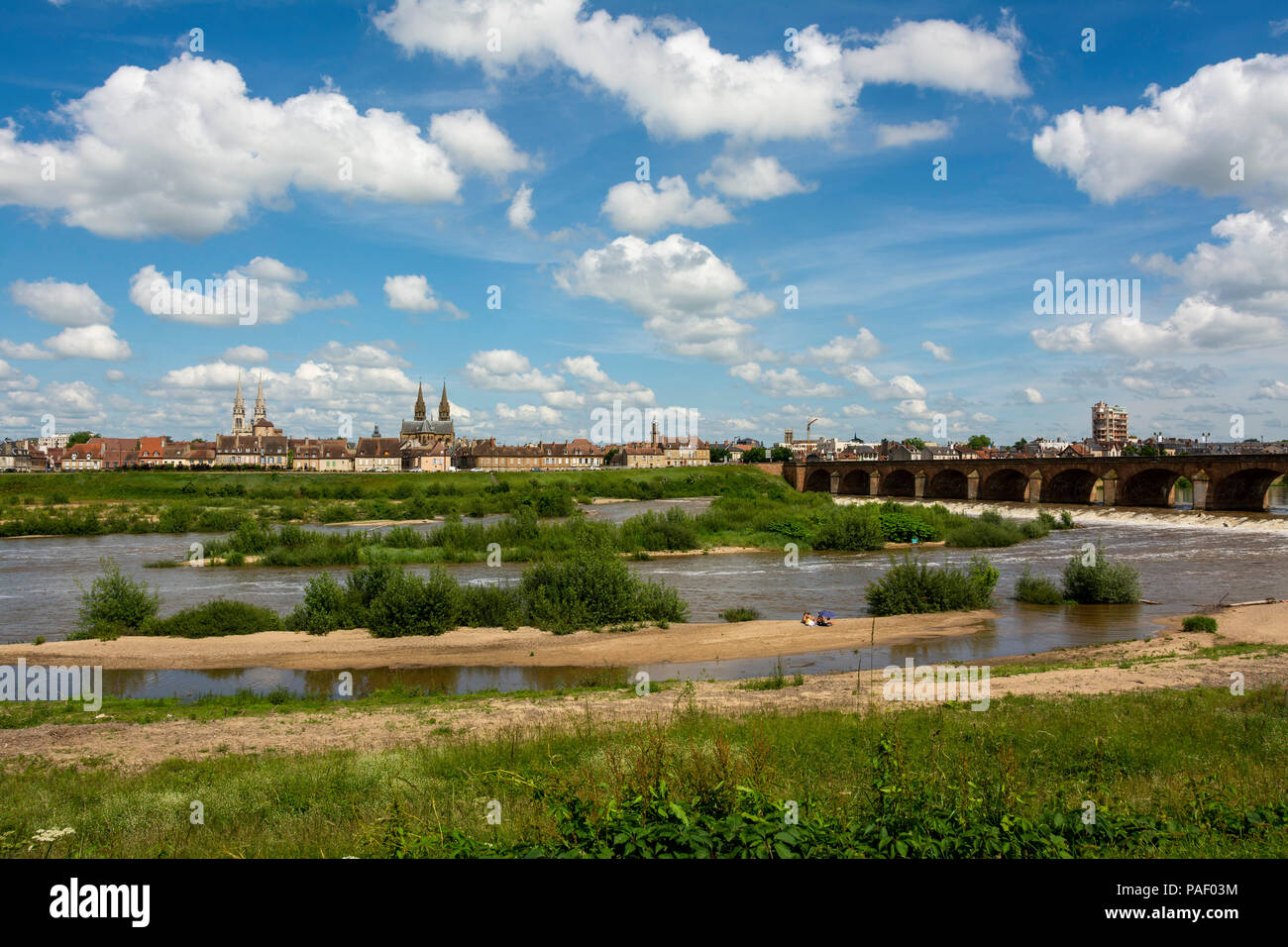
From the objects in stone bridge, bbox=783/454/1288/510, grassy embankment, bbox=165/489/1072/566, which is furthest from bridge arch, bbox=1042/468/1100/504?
grassy embankment, bbox=165/489/1072/566

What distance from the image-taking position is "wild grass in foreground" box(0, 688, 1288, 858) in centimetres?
543

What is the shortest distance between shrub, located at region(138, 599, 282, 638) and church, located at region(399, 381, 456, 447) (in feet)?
500

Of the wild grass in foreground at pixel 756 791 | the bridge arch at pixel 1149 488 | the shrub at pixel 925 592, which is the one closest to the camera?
the wild grass in foreground at pixel 756 791

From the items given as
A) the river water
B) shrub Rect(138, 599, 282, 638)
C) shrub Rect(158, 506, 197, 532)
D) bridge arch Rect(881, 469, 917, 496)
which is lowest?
the river water

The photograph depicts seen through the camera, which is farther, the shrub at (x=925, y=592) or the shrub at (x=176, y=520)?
the shrub at (x=176, y=520)

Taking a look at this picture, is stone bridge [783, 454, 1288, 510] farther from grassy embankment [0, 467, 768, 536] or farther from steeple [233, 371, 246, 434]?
steeple [233, 371, 246, 434]

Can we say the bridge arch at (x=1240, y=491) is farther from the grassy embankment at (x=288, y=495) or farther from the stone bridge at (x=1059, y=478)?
the grassy embankment at (x=288, y=495)

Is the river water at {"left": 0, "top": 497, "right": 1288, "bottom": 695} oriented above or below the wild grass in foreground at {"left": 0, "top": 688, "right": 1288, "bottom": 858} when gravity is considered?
below

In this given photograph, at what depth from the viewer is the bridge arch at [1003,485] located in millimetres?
87812

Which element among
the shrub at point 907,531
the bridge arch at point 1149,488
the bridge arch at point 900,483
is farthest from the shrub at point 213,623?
the bridge arch at point 900,483

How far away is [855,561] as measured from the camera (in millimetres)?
46625

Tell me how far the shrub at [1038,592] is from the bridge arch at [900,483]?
6895cm

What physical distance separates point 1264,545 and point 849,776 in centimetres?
5527
